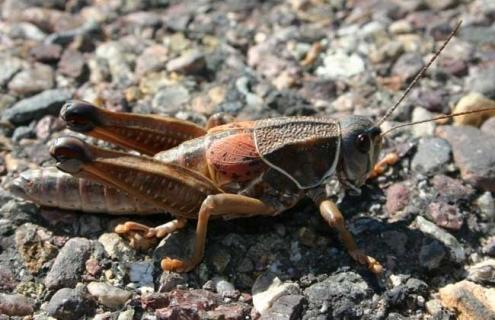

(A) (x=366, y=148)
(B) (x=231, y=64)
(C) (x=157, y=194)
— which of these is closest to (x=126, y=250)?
(C) (x=157, y=194)

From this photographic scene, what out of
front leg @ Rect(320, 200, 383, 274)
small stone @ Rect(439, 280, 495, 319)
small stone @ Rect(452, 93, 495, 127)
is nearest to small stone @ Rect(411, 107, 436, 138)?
small stone @ Rect(452, 93, 495, 127)

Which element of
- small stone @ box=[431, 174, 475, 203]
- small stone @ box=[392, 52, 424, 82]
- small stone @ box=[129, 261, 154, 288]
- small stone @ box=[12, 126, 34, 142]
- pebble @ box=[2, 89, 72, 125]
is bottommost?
small stone @ box=[129, 261, 154, 288]

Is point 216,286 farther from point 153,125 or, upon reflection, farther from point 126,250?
point 153,125

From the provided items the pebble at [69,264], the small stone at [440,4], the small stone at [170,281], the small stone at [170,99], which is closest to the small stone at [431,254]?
the small stone at [170,281]

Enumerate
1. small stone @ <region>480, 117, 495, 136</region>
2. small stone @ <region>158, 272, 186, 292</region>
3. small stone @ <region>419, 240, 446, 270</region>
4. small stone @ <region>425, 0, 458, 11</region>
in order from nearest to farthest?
1. small stone @ <region>158, 272, 186, 292</region>
2. small stone @ <region>419, 240, 446, 270</region>
3. small stone @ <region>480, 117, 495, 136</region>
4. small stone @ <region>425, 0, 458, 11</region>

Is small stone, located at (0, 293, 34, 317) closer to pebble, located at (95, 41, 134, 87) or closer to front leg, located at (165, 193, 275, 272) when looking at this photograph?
front leg, located at (165, 193, 275, 272)

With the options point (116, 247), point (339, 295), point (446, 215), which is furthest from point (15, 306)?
point (446, 215)

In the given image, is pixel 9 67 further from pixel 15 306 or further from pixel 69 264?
pixel 15 306
